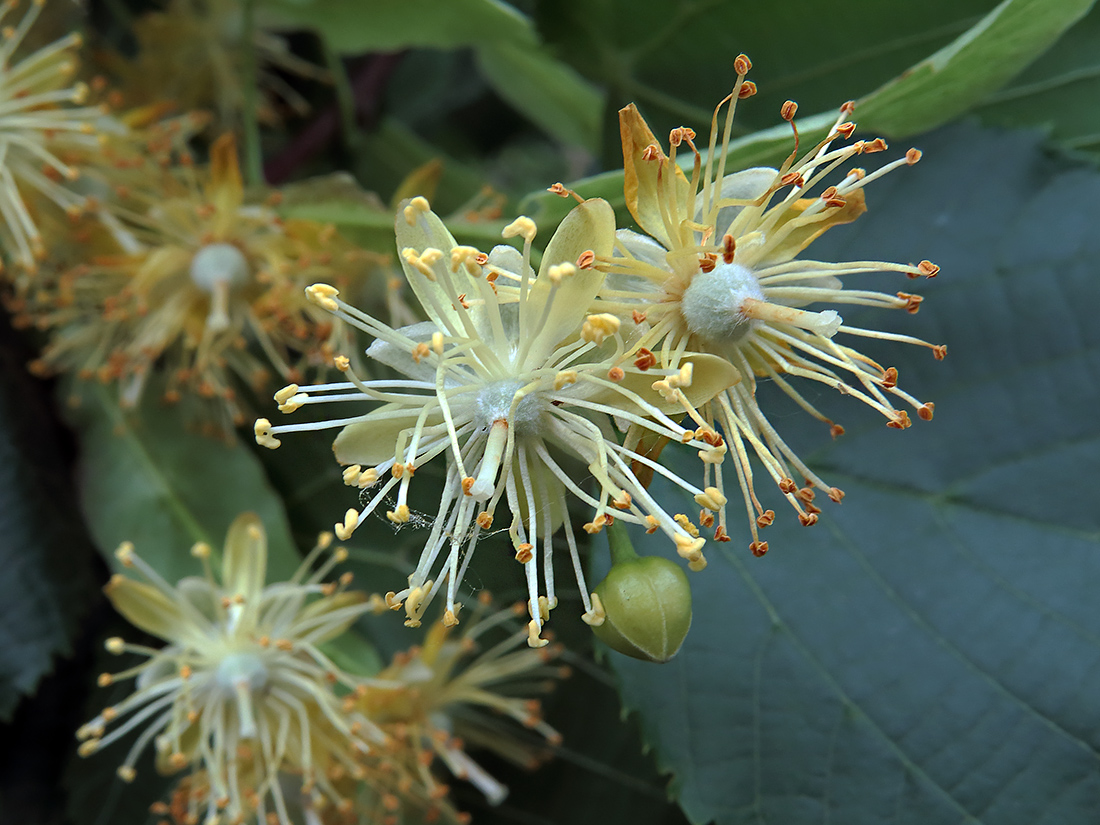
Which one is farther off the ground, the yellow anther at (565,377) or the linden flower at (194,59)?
the linden flower at (194,59)

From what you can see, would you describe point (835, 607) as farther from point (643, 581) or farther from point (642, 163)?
point (642, 163)

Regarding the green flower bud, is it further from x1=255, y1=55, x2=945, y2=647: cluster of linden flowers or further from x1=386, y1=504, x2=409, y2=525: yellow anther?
x1=386, y1=504, x2=409, y2=525: yellow anther

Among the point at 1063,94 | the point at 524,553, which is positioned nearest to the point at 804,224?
the point at 524,553

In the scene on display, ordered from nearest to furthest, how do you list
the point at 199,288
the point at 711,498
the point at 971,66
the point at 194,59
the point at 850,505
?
the point at 711,498, the point at 971,66, the point at 850,505, the point at 199,288, the point at 194,59

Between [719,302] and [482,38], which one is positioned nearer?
[719,302]

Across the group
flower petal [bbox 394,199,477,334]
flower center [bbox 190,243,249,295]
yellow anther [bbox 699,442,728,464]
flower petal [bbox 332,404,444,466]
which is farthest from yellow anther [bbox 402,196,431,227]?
flower center [bbox 190,243,249,295]

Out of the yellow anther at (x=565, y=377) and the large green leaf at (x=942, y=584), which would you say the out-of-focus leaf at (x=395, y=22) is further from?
the yellow anther at (x=565, y=377)

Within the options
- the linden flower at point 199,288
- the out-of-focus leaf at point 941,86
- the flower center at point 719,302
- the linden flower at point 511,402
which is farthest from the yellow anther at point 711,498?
the linden flower at point 199,288

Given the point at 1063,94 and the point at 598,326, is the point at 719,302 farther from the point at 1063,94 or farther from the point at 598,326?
the point at 1063,94
